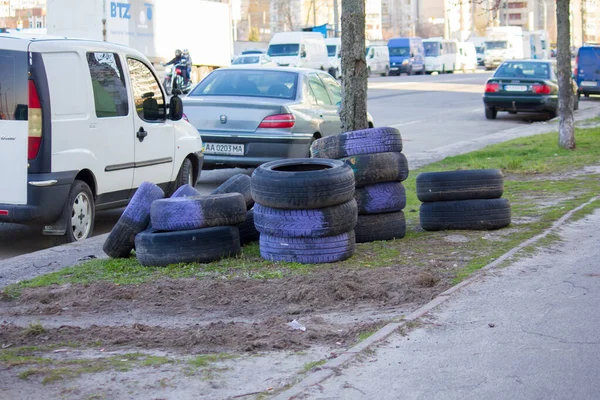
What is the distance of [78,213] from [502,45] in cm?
7232

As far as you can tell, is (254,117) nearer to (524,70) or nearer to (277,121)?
(277,121)

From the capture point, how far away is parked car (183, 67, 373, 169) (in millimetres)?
12430

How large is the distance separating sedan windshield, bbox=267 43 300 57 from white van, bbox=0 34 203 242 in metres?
→ 40.5

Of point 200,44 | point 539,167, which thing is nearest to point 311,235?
point 539,167

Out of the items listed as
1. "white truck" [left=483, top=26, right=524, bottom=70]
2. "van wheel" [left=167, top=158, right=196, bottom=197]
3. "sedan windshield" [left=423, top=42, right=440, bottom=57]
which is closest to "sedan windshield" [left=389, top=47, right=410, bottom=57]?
"sedan windshield" [left=423, top=42, right=440, bottom=57]

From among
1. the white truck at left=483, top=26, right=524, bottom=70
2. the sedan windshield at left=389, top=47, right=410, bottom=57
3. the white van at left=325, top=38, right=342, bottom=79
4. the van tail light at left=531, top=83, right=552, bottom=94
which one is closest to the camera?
the van tail light at left=531, top=83, right=552, bottom=94

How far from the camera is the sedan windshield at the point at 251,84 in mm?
13188

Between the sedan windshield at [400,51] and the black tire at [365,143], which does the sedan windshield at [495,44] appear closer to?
the sedan windshield at [400,51]

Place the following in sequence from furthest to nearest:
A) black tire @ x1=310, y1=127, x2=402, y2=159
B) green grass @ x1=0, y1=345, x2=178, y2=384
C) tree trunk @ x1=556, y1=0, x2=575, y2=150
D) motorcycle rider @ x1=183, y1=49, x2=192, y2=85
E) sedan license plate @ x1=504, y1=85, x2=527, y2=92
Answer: motorcycle rider @ x1=183, y1=49, x2=192, y2=85, sedan license plate @ x1=504, y1=85, x2=527, y2=92, tree trunk @ x1=556, y1=0, x2=575, y2=150, black tire @ x1=310, y1=127, x2=402, y2=159, green grass @ x1=0, y1=345, x2=178, y2=384

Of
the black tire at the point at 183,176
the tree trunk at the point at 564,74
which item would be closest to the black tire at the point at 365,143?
the black tire at the point at 183,176

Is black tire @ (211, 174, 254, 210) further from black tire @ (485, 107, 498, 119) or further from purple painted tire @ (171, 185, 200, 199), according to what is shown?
black tire @ (485, 107, 498, 119)

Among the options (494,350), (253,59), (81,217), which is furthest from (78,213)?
(253,59)

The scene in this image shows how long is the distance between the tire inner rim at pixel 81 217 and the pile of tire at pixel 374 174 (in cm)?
246

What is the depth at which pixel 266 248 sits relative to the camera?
7.30 meters
